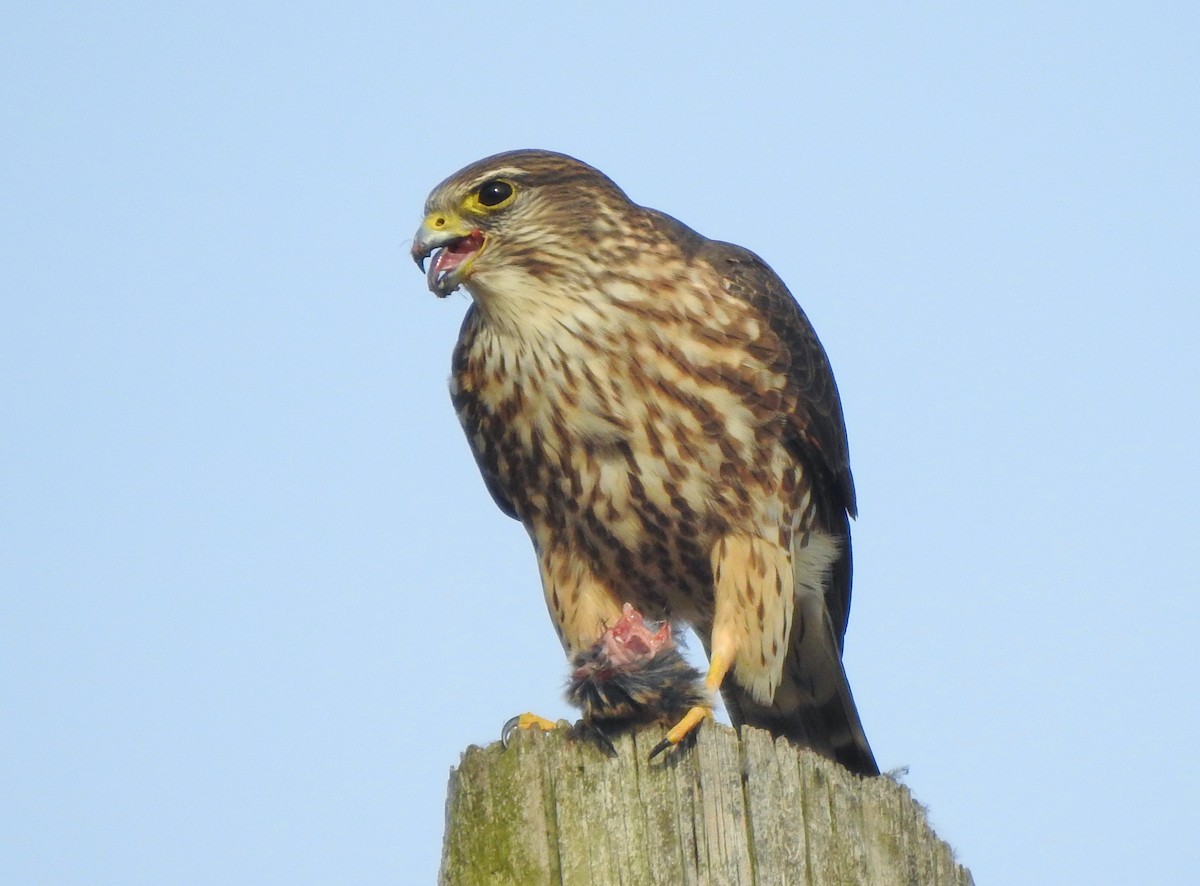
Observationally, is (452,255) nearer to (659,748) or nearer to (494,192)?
(494,192)

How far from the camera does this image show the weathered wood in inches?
95.7

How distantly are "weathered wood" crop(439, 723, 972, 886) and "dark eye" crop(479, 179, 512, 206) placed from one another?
2.04 m

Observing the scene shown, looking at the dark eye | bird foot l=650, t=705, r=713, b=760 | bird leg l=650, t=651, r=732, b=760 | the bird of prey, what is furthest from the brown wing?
bird foot l=650, t=705, r=713, b=760

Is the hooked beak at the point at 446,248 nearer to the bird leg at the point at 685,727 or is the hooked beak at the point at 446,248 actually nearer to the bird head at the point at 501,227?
the bird head at the point at 501,227

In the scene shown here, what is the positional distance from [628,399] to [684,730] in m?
1.62

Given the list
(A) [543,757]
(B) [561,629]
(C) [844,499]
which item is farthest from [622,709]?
(C) [844,499]

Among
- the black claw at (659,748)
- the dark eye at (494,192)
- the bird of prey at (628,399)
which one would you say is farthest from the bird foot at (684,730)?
the dark eye at (494,192)

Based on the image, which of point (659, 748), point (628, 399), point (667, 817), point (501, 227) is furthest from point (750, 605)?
point (667, 817)

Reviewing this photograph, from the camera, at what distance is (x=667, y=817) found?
96.8 inches

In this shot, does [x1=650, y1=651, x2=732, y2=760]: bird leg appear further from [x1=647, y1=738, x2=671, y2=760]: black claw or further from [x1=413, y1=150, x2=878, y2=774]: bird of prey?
[x1=413, y1=150, x2=878, y2=774]: bird of prey

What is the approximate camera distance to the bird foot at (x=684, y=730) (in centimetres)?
258

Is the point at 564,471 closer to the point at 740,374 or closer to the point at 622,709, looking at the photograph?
the point at 740,374

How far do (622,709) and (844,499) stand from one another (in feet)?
→ 6.34

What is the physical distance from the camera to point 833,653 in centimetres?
489
